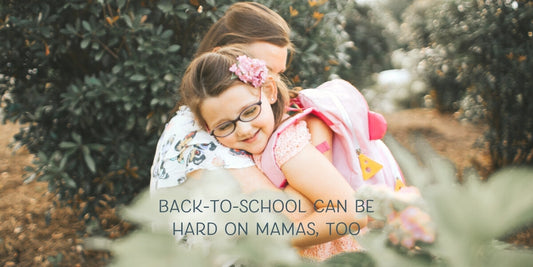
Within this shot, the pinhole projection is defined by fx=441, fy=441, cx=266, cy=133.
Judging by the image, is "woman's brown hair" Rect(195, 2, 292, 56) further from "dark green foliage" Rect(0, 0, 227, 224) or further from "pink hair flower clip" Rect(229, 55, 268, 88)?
"dark green foliage" Rect(0, 0, 227, 224)

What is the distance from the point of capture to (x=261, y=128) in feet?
5.74

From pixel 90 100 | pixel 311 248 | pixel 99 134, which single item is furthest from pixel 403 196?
pixel 99 134

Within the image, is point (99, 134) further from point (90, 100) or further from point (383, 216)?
point (383, 216)

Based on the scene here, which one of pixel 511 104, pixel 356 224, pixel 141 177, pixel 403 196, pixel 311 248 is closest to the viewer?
pixel 403 196

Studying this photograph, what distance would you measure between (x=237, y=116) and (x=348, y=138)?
45cm

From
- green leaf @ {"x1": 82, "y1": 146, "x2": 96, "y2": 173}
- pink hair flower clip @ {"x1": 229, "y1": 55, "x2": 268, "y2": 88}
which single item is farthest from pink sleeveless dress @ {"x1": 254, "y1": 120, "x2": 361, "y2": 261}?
green leaf @ {"x1": 82, "y1": 146, "x2": 96, "y2": 173}

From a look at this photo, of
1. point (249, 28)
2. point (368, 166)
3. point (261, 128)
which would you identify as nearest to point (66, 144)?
point (249, 28)

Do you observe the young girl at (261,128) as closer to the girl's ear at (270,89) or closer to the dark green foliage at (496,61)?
the girl's ear at (270,89)

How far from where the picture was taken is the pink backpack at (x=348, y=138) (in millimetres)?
1729

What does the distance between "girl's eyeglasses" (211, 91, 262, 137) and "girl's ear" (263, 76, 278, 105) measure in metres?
0.16

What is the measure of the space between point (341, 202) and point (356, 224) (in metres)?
0.10

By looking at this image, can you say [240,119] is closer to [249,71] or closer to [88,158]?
[249,71]

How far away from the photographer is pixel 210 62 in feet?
5.81

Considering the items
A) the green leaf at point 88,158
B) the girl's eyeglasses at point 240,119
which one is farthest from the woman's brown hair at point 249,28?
the green leaf at point 88,158
